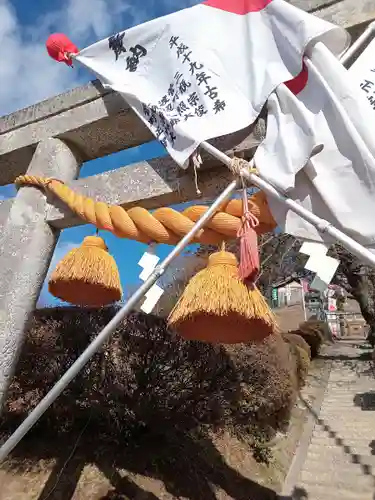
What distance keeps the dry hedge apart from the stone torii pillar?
276cm

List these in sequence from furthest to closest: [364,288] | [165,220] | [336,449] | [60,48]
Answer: [364,288] → [336,449] → [60,48] → [165,220]

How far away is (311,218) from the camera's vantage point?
164 centimetres

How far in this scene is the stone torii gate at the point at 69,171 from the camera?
2246mm

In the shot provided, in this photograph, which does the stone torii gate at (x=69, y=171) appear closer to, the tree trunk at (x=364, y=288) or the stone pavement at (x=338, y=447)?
the stone pavement at (x=338, y=447)

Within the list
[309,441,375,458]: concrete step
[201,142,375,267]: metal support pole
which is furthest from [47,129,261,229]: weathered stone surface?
[309,441,375,458]: concrete step

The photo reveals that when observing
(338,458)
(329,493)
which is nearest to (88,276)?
(329,493)

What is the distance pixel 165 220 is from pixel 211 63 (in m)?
0.86

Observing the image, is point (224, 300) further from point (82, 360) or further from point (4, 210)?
point (4, 210)

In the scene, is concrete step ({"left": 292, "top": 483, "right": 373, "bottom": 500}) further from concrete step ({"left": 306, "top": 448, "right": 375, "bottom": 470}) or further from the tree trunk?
the tree trunk

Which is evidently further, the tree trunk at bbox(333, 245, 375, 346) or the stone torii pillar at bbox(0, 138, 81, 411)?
the tree trunk at bbox(333, 245, 375, 346)

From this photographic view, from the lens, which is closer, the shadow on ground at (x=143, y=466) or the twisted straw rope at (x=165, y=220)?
the twisted straw rope at (x=165, y=220)

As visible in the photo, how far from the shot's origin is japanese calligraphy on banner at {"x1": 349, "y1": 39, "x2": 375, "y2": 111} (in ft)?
5.98

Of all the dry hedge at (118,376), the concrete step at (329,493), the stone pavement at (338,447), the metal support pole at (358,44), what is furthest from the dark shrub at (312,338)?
the metal support pole at (358,44)

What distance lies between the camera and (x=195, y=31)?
2229mm
